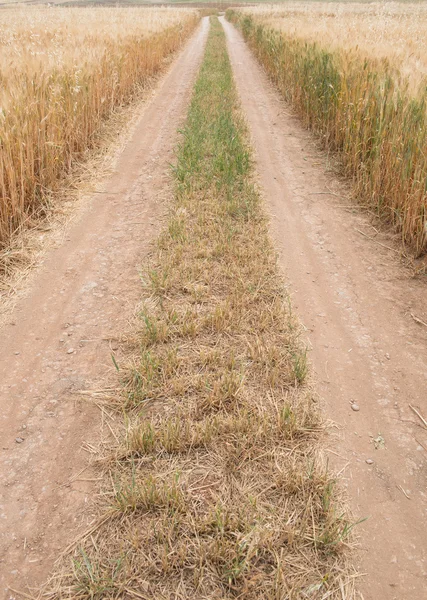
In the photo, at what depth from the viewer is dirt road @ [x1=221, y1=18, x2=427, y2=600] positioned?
1.95 metres

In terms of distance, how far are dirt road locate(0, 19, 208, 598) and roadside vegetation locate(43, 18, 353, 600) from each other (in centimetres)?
15

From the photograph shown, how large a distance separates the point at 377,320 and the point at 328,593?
6.78 ft

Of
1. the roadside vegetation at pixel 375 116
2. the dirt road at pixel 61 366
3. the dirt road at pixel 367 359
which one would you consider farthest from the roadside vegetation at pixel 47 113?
the roadside vegetation at pixel 375 116

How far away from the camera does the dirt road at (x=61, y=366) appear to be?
1.97 meters

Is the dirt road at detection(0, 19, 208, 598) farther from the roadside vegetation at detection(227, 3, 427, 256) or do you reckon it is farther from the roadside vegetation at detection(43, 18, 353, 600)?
the roadside vegetation at detection(227, 3, 427, 256)

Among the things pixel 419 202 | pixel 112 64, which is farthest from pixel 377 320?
pixel 112 64

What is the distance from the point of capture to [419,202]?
4.00m

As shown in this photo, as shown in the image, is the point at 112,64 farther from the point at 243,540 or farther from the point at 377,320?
the point at 243,540

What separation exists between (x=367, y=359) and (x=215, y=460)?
132 cm

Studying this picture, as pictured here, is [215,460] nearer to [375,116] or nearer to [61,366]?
[61,366]

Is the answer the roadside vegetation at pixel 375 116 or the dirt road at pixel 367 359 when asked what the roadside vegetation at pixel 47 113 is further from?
the roadside vegetation at pixel 375 116

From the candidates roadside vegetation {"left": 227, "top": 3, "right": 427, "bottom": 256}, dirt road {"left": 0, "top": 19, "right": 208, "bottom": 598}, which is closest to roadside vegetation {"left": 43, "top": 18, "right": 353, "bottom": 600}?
dirt road {"left": 0, "top": 19, "right": 208, "bottom": 598}

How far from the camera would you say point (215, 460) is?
7.30 feet

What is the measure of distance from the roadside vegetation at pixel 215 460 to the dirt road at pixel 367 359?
6.4 inches
